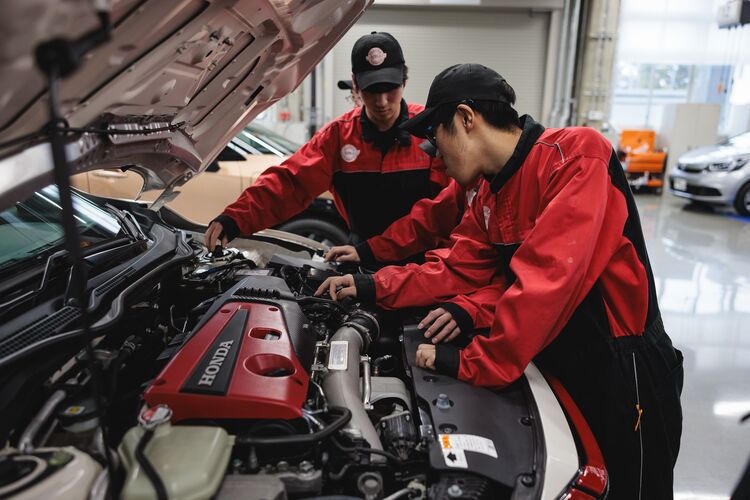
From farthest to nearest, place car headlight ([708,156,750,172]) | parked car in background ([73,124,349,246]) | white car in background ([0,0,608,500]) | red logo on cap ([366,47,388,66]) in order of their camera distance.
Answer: car headlight ([708,156,750,172]) → parked car in background ([73,124,349,246]) → red logo on cap ([366,47,388,66]) → white car in background ([0,0,608,500])

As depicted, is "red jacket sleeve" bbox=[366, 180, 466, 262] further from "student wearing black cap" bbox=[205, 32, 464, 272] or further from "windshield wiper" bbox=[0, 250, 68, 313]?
"windshield wiper" bbox=[0, 250, 68, 313]

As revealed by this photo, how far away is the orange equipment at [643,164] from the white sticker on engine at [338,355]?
8.12 m

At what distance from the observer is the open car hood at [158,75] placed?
2.43ft

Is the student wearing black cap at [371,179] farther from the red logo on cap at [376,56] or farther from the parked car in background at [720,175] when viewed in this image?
the parked car in background at [720,175]

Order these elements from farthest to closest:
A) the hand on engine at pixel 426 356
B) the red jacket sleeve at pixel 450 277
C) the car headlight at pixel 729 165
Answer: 1. the car headlight at pixel 729 165
2. the red jacket sleeve at pixel 450 277
3. the hand on engine at pixel 426 356

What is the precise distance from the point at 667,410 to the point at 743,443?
4.03ft

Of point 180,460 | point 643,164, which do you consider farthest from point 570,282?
point 643,164

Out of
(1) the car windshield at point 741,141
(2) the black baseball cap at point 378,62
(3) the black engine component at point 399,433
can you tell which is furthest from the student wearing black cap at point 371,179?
(1) the car windshield at point 741,141

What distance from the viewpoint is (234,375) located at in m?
1.09

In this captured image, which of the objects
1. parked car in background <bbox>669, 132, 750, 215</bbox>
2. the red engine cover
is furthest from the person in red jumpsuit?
parked car in background <bbox>669, 132, 750, 215</bbox>

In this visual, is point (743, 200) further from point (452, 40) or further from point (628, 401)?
point (628, 401)

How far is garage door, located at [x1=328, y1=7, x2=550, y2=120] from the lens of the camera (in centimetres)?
803

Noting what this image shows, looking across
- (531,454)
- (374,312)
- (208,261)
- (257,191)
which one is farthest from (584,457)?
(257,191)

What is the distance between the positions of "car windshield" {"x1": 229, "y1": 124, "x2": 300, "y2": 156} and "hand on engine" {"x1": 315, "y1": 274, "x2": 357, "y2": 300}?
282 cm
